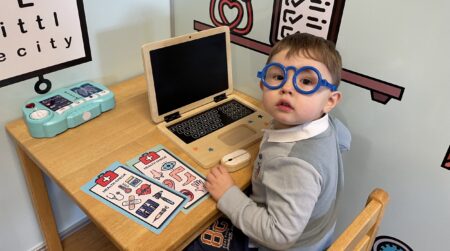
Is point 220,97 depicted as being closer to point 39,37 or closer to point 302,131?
point 302,131

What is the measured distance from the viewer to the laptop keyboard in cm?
104

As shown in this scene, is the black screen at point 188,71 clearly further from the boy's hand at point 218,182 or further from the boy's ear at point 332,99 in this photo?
the boy's ear at point 332,99

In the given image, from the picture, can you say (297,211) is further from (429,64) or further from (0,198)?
(0,198)

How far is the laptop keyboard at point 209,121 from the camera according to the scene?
104cm

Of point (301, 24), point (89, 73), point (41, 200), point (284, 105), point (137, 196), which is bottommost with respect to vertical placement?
point (41, 200)

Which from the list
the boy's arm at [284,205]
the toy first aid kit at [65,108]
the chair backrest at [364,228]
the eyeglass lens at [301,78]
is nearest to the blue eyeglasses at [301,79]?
the eyeglass lens at [301,78]

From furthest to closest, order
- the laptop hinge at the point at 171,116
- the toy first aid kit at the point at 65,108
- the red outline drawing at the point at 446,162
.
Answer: the laptop hinge at the point at 171,116
the toy first aid kit at the point at 65,108
the red outline drawing at the point at 446,162

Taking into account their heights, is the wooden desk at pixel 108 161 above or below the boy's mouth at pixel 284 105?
below

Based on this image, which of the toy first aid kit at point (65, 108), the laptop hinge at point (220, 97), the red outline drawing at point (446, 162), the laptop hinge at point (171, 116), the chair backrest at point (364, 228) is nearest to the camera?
the chair backrest at point (364, 228)

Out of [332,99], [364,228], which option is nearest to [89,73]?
[332,99]

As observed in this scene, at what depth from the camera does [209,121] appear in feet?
3.60

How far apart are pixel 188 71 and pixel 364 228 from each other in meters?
0.67

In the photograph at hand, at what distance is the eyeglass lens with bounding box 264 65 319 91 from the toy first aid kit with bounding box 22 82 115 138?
1.89ft

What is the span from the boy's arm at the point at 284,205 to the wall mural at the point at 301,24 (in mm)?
349
